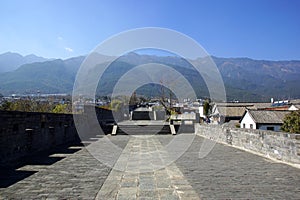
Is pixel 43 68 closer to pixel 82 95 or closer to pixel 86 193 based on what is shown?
pixel 82 95

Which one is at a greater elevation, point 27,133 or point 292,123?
point 27,133

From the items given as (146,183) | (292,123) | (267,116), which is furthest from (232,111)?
(146,183)

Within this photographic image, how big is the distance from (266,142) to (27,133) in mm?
6819

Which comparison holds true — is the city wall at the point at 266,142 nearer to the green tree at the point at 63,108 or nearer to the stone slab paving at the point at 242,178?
the stone slab paving at the point at 242,178

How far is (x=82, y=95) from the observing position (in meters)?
24.0

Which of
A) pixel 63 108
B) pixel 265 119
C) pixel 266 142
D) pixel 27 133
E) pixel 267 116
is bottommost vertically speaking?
pixel 265 119

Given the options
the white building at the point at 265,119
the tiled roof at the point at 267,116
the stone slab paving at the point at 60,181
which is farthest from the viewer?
the tiled roof at the point at 267,116

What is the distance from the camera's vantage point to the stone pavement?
4129mm

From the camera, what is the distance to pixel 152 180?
5148mm

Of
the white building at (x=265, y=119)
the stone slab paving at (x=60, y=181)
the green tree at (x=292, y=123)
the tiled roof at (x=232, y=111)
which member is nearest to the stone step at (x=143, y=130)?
the green tree at (x=292, y=123)

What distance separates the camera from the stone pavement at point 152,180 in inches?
163

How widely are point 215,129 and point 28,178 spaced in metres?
9.69

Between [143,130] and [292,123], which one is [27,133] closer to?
[143,130]

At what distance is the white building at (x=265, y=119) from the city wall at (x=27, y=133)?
A: 22406 mm
